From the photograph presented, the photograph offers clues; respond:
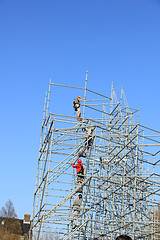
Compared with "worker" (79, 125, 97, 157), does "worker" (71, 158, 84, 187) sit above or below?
below

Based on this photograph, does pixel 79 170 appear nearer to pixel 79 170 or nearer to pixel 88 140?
pixel 79 170

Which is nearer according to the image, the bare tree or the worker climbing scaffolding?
the worker climbing scaffolding

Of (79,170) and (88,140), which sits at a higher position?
(88,140)

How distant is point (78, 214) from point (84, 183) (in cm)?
139

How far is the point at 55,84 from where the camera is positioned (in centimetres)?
2398

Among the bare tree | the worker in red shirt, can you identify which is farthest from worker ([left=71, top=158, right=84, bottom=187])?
the bare tree

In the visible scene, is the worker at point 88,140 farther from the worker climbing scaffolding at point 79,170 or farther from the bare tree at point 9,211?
the bare tree at point 9,211

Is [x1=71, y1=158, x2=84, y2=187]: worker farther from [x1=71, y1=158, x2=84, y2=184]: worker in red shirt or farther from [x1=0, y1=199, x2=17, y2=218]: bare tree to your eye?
[x1=0, y1=199, x2=17, y2=218]: bare tree

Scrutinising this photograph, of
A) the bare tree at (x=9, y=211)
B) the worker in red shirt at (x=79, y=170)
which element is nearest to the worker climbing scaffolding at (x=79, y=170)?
the worker in red shirt at (x=79, y=170)

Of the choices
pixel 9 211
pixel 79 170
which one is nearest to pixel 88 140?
pixel 79 170

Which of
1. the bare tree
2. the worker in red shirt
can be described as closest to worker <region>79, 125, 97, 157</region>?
the worker in red shirt

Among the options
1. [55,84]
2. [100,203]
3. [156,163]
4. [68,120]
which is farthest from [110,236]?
[55,84]

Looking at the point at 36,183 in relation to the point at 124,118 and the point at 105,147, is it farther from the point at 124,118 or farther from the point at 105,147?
the point at 124,118

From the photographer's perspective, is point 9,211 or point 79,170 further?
point 9,211
